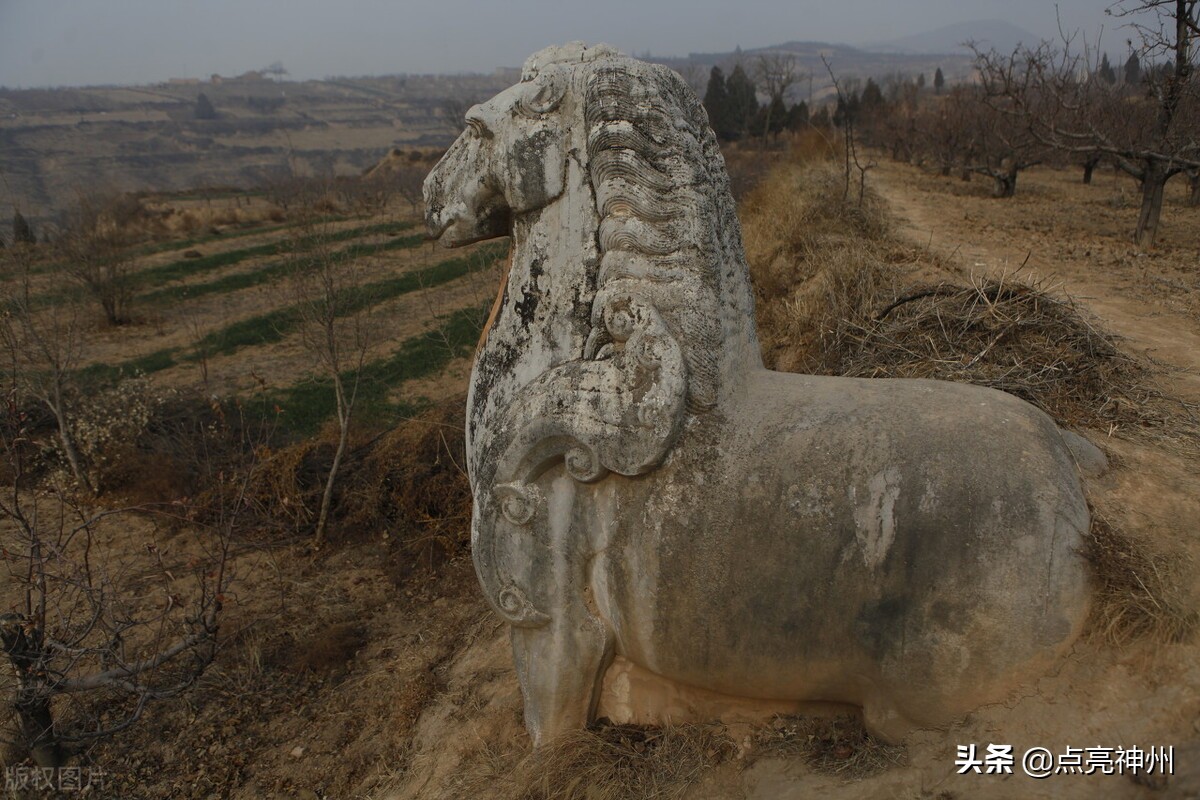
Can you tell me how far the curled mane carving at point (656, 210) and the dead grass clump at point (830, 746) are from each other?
49.4 inches

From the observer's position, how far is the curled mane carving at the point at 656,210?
2.46m

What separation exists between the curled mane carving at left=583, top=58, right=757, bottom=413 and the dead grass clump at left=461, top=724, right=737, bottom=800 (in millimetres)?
1272

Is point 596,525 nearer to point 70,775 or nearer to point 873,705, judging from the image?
point 873,705

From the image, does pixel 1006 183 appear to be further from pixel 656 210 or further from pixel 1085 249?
pixel 656 210

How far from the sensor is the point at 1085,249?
40.2 feet

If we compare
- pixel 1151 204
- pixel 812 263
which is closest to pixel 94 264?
pixel 812 263

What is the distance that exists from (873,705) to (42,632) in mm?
3519

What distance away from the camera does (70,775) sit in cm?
388

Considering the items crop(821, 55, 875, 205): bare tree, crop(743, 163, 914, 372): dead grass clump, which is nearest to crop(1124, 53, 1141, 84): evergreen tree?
crop(821, 55, 875, 205): bare tree

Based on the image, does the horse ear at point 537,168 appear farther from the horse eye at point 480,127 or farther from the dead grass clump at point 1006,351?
the dead grass clump at point 1006,351

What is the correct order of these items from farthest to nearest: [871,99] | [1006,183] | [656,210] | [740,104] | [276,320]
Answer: [871,99] → [740,104] → [1006,183] → [276,320] → [656,210]

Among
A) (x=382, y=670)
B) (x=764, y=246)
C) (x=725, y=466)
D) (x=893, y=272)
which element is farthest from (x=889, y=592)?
(x=764, y=246)

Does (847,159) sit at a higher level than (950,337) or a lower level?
higher

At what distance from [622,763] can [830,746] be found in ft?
2.44
